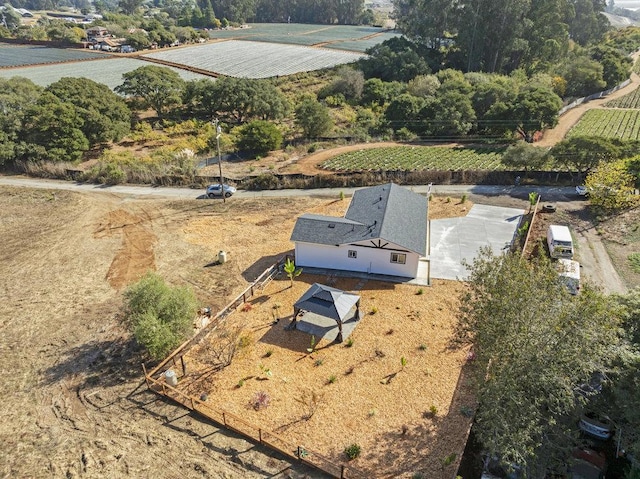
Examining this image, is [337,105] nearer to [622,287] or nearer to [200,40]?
[622,287]

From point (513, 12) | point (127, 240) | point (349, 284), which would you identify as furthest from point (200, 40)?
point (349, 284)

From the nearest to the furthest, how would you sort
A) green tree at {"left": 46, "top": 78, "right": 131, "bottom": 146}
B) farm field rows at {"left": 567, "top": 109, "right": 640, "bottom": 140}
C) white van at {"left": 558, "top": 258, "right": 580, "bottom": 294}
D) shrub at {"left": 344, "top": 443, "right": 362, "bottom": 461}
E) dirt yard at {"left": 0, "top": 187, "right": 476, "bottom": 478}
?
1. shrub at {"left": 344, "top": 443, "right": 362, "bottom": 461}
2. dirt yard at {"left": 0, "top": 187, "right": 476, "bottom": 478}
3. white van at {"left": 558, "top": 258, "right": 580, "bottom": 294}
4. green tree at {"left": 46, "top": 78, "right": 131, "bottom": 146}
5. farm field rows at {"left": 567, "top": 109, "right": 640, "bottom": 140}

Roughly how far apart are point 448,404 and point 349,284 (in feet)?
35.4

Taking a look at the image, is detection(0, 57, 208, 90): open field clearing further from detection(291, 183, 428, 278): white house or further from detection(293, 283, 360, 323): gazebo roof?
detection(293, 283, 360, 323): gazebo roof

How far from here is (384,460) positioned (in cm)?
1616

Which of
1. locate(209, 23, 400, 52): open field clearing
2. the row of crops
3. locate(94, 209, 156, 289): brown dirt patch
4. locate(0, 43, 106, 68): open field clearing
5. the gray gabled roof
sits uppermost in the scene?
locate(209, 23, 400, 52): open field clearing

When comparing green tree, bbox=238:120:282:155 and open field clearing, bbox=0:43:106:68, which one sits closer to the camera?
green tree, bbox=238:120:282:155

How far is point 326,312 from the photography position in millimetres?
21812

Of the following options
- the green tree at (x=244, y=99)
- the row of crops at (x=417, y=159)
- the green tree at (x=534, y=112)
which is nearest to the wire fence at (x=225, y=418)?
the row of crops at (x=417, y=159)

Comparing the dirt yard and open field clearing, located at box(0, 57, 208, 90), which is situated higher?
open field clearing, located at box(0, 57, 208, 90)

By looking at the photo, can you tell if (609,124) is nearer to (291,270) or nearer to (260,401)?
(291,270)

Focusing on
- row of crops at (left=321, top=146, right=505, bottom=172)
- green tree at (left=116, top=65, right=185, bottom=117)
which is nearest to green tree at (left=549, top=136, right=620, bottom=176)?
row of crops at (left=321, top=146, right=505, bottom=172)

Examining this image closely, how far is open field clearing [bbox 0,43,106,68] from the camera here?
93.1m

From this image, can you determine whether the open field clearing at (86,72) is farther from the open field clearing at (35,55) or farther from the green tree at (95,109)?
the green tree at (95,109)
